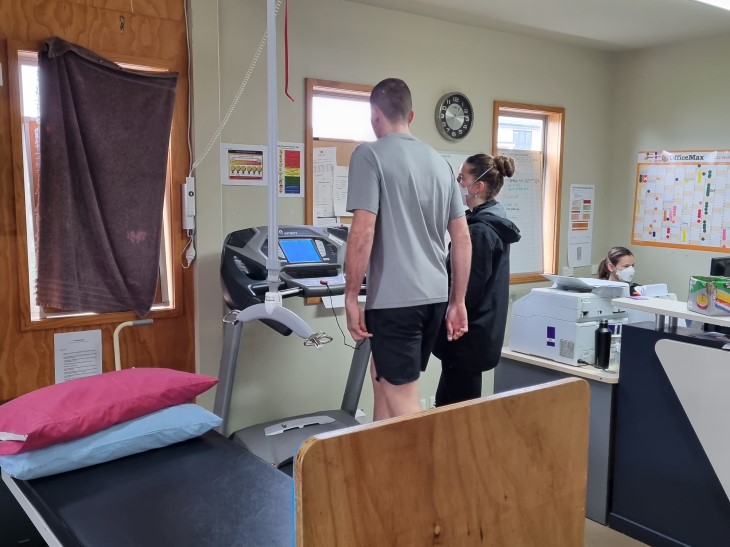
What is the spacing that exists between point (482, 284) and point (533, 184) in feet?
7.14

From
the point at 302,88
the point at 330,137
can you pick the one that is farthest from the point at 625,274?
the point at 302,88

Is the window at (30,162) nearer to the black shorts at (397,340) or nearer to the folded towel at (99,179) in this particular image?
the folded towel at (99,179)

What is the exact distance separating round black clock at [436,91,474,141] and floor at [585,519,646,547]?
7.76 feet

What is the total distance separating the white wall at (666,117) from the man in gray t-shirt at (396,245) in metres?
2.84

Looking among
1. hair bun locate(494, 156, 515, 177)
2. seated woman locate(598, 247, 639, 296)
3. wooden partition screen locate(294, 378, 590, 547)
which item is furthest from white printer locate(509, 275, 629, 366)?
wooden partition screen locate(294, 378, 590, 547)

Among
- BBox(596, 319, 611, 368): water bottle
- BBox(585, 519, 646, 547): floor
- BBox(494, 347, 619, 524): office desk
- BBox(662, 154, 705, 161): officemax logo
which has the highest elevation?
BBox(662, 154, 705, 161): officemax logo

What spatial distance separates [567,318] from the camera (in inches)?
118

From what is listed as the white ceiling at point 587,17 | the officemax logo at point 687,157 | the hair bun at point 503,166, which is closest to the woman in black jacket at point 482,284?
the hair bun at point 503,166

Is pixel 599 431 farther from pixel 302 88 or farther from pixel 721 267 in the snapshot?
pixel 302 88

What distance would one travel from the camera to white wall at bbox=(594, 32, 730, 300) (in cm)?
431

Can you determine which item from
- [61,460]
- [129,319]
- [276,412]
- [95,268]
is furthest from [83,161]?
[276,412]

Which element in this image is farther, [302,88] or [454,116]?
[454,116]

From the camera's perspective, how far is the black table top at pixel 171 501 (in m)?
1.51

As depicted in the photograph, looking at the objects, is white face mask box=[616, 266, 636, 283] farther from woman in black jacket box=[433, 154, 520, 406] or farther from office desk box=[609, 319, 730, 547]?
woman in black jacket box=[433, 154, 520, 406]
